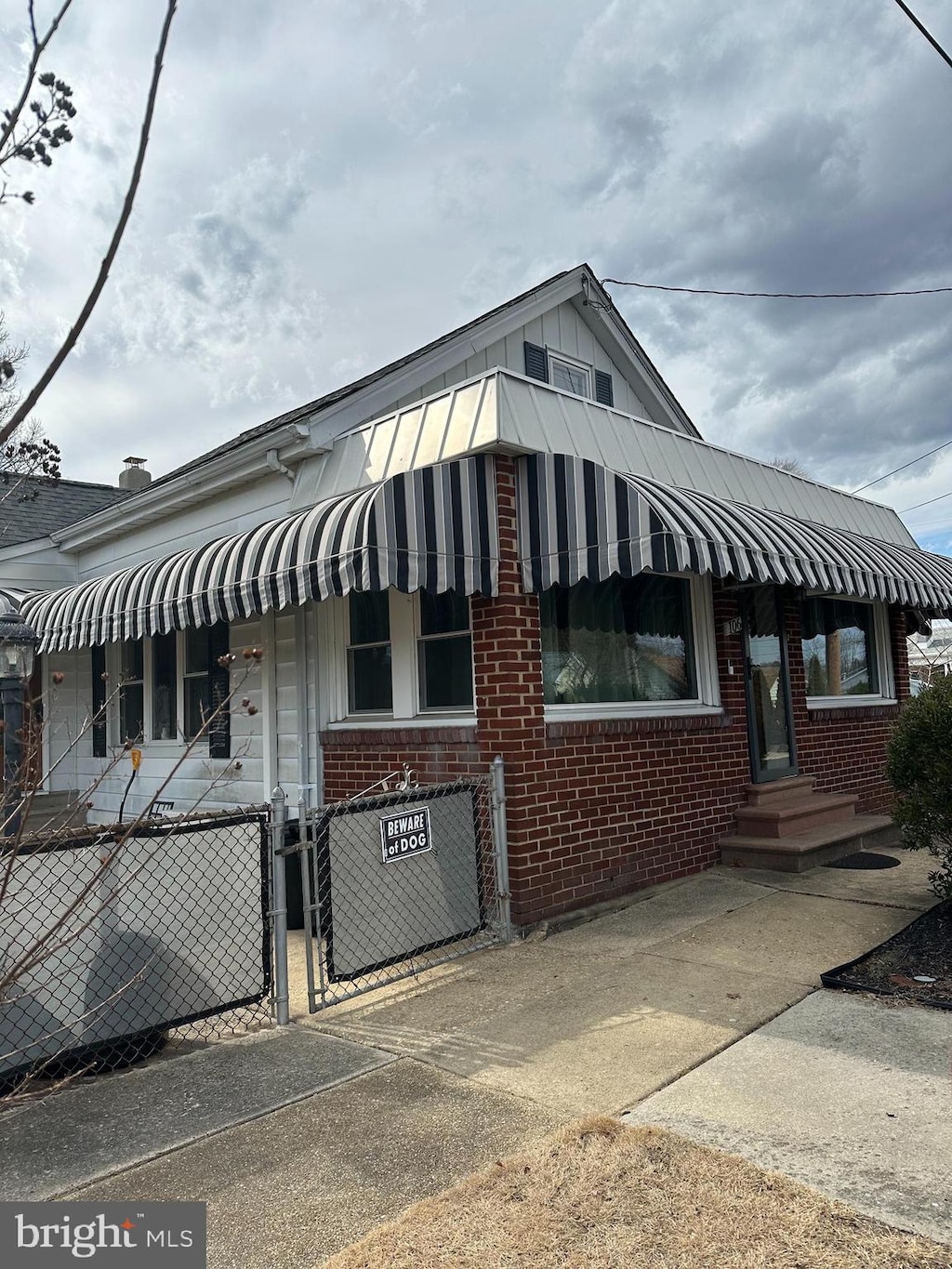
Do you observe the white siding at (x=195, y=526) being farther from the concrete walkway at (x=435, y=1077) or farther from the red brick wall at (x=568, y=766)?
the concrete walkway at (x=435, y=1077)

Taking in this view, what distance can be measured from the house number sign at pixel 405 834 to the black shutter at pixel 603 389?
7.43m

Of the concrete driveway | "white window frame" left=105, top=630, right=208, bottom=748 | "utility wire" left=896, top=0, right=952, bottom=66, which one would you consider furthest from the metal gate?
"utility wire" left=896, top=0, right=952, bottom=66

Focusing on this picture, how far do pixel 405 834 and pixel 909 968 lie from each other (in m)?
3.01

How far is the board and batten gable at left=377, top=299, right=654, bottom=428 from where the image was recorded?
31.0 feet

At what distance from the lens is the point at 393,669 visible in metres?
7.25

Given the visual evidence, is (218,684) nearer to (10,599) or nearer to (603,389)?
(10,599)

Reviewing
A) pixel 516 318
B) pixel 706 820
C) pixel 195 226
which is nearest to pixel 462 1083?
pixel 195 226

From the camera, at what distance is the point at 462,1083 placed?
387 centimetres

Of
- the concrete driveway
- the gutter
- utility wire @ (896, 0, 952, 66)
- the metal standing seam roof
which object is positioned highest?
utility wire @ (896, 0, 952, 66)

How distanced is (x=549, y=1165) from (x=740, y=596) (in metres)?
6.57

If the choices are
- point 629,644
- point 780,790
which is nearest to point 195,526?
point 629,644

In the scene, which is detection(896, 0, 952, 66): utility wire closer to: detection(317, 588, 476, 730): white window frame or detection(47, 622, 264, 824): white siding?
detection(317, 588, 476, 730): white window frame

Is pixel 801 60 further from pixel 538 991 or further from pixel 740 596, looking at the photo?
pixel 538 991

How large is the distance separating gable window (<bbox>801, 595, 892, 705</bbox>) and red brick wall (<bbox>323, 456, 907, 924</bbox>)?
74.1 inches
